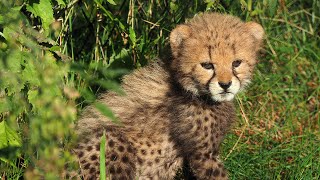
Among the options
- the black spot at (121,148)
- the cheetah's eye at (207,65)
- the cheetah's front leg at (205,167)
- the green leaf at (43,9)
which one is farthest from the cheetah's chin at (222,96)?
the green leaf at (43,9)

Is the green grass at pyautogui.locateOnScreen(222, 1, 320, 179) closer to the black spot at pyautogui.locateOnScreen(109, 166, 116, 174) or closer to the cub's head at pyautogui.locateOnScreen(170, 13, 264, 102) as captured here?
the cub's head at pyautogui.locateOnScreen(170, 13, 264, 102)

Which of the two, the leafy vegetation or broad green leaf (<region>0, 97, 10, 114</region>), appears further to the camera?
the leafy vegetation

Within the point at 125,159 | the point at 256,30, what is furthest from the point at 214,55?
the point at 125,159

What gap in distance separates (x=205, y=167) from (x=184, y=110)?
1.06 ft

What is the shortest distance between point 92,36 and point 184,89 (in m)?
1.31

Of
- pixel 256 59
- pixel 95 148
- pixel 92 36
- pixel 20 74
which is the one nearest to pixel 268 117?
pixel 256 59


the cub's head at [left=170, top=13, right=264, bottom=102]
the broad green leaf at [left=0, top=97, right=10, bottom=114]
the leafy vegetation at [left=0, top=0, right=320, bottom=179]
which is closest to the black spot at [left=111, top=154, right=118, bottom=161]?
the leafy vegetation at [left=0, top=0, right=320, bottom=179]

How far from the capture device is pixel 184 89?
3836 millimetres

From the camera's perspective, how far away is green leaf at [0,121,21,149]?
132 inches

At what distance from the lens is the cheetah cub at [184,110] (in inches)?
144

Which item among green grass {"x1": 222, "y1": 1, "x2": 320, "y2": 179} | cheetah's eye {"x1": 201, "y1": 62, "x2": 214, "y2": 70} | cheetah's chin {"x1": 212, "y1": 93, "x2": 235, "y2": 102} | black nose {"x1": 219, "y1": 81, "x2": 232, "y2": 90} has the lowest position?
green grass {"x1": 222, "y1": 1, "x2": 320, "y2": 179}

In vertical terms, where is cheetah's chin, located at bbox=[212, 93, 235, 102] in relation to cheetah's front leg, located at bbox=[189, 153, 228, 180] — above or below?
above

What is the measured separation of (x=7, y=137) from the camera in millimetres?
3402

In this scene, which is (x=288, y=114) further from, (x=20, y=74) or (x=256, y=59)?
(x=20, y=74)
